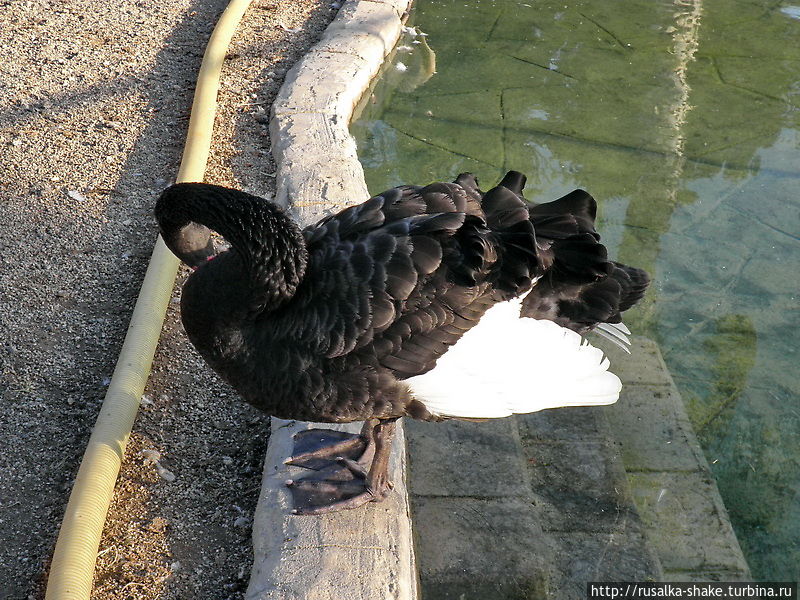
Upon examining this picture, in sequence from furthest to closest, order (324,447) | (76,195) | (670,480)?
(76,195), (670,480), (324,447)

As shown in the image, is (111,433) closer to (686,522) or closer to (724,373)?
(686,522)

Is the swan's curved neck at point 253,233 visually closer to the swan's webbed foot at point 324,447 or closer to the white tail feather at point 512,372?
the white tail feather at point 512,372

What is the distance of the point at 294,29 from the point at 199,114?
1.71 m

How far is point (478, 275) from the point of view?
2516 millimetres

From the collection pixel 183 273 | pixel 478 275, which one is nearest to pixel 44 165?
pixel 183 273

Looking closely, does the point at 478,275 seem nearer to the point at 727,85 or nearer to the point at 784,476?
the point at 784,476

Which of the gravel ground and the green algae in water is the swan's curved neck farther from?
the green algae in water

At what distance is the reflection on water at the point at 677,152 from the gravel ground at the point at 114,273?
1108 mm

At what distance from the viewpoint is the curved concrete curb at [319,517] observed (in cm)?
252

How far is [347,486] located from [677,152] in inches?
130

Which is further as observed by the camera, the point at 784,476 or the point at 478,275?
the point at 784,476

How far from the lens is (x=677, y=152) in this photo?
5.13 m

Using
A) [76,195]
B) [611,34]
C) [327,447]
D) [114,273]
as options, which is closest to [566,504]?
[327,447]

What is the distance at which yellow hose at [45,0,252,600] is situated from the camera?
2473 millimetres
